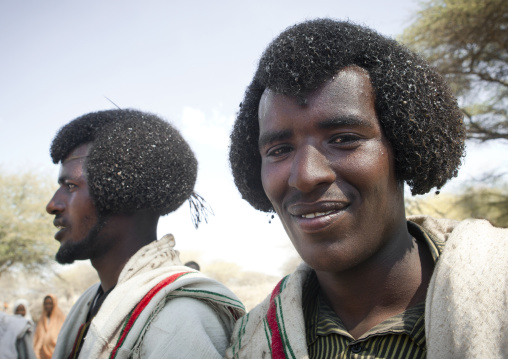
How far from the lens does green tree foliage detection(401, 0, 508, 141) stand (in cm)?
952

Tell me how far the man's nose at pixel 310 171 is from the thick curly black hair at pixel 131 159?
1506 millimetres

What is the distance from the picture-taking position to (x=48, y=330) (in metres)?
7.90

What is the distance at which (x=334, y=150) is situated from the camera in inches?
68.0

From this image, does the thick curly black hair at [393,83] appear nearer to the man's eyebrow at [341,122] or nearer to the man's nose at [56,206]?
the man's eyebrow at [341,122]

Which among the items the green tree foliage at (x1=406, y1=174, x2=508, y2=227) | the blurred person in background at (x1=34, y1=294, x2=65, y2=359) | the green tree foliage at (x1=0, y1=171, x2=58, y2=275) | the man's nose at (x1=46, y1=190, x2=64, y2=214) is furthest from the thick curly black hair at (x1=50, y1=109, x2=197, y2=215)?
the green tree foliage at (x1=0, y1=171, x2=58, y2=275)

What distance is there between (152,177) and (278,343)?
1568 mm

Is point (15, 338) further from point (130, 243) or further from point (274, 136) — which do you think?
point (274, 136)

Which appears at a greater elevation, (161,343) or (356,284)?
(356,284)

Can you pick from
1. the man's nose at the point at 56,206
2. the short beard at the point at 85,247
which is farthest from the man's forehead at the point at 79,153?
the short beard at the point at 85,247

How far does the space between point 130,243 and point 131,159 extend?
0.59 metres

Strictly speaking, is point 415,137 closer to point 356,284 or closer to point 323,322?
point 356,284

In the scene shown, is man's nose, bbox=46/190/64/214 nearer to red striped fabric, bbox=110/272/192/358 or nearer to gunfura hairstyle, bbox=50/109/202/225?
gunfura hairstyle, bbox=50/109/202/225

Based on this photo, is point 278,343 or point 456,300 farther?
point 278,343

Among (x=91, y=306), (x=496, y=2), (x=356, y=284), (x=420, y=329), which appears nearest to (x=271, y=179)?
(x=356, y=284)
